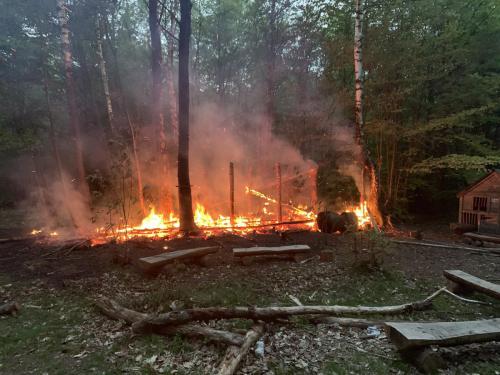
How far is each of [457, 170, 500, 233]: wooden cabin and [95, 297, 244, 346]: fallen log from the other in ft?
37.6

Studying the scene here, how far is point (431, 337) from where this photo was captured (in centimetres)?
359

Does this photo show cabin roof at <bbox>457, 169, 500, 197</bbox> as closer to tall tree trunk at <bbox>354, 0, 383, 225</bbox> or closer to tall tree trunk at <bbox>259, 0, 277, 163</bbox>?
tall tree trunk at <bbox>354, 0, 383, 225</bbox>

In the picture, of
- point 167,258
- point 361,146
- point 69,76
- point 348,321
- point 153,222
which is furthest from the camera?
point 361,146

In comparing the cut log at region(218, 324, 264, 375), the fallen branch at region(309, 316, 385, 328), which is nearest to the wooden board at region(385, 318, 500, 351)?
the fallen branch at region(309, 316, 385, 328)

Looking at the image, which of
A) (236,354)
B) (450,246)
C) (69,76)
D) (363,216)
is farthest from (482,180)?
(69,76)

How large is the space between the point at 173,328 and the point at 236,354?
1245mm

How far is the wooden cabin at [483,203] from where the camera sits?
1128 cm

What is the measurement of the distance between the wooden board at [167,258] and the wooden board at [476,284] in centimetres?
561

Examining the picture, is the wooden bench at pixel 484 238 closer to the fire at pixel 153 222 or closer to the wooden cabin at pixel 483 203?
the wooden cabin at pixel 483 203

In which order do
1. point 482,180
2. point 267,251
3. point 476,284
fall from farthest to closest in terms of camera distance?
point 482,180
point 267,251
point 476,284

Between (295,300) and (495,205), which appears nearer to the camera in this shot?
(295,300)

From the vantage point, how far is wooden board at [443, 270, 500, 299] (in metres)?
5.22

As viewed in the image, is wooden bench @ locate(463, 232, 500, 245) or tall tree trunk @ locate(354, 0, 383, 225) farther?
tall tree trunk @ locate(354, 0, 383, 225)

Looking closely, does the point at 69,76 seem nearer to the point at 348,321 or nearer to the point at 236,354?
the point at 236,354
